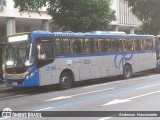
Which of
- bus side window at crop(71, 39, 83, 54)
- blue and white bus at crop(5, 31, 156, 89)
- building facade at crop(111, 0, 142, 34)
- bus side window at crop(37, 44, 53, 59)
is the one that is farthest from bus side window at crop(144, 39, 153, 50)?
building facade at crop(111, 0, 142, 34)

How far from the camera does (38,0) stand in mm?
19250

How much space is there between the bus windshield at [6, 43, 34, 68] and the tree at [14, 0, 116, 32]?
656 centimetres

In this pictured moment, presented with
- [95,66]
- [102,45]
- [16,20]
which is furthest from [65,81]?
[16,20]

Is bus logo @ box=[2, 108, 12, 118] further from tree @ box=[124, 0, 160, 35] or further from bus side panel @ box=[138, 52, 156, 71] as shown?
tree @ box=[124, 0, 160, 35]

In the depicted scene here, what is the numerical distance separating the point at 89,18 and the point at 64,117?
53.1 feet

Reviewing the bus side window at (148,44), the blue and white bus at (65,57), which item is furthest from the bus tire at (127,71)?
the bus side window at (148,44)

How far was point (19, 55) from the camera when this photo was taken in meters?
18.1

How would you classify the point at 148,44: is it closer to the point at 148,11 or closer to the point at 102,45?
the point at 102,45

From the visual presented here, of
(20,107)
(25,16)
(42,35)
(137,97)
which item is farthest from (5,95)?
(25,16)

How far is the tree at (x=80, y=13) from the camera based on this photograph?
25188 mm

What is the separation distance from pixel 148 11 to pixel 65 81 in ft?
56.2

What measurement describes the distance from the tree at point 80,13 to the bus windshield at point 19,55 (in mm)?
6562

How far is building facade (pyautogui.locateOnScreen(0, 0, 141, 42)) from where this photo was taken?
37.1 m

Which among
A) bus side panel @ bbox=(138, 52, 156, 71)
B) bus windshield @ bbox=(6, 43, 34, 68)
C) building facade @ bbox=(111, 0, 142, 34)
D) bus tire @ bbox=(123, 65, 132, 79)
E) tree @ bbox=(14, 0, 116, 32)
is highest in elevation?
building facade @ bbox=(111, 0, 142, 34)
